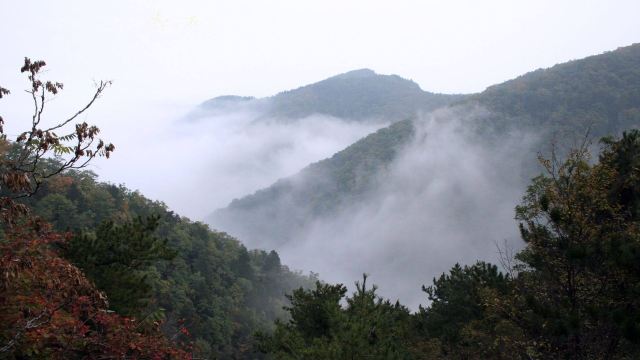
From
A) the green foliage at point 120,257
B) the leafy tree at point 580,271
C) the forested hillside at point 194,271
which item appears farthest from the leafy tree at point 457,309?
the forested hillside at point 194,271

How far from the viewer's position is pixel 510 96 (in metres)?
176

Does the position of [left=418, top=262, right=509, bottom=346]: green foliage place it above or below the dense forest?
above

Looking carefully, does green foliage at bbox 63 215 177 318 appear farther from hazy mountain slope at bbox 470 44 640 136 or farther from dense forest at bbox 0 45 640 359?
hazy mountain slope at bbox 470 44 640 136

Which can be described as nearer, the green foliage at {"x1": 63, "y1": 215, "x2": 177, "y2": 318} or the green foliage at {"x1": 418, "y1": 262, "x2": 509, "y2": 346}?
the green foliage at {"x1": 63, "y1": 215, "x2": 177, "y2": 318}

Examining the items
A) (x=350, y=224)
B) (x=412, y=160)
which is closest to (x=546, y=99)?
(x=412, y=160)

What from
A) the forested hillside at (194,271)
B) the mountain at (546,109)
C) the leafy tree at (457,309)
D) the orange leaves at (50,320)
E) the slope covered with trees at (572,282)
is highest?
the mountain at (546,109)

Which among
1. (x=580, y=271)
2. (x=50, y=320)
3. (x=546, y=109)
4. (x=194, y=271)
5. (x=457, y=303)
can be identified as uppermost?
(x=546, y=109)

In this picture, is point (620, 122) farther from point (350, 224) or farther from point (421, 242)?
point (350, 224)

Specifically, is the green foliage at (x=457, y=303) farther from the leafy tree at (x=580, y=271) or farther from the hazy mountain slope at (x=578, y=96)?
the hazy mountain slope at (x=578, y=96)

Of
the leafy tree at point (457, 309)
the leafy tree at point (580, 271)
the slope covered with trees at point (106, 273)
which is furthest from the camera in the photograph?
the leafy tree at point (457, 309)

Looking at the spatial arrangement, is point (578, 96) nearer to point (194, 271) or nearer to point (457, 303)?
point (194, 271)

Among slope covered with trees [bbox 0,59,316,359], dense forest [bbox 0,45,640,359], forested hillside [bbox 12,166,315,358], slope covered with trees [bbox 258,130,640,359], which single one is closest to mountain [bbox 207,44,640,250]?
forested hillside [bbox 12,166,315,358]

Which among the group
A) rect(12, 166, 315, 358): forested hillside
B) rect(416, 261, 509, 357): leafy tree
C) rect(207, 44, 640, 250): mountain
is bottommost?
rect(416, 261, 509, 357): leafy tree

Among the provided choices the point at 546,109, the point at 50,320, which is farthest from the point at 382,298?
the point at 546,109
